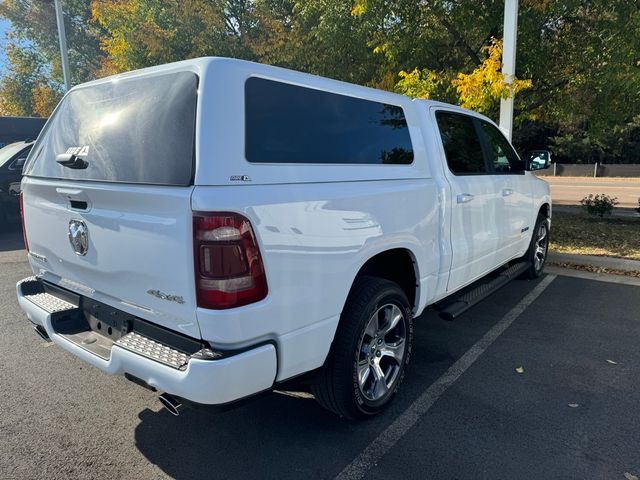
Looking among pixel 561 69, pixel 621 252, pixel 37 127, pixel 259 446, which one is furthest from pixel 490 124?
pixel 37 127

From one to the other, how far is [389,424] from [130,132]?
224 cm

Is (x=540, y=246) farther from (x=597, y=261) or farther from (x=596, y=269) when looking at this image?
(x=597, y=261)

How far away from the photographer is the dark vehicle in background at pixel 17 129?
37.5 feet

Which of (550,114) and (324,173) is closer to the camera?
(324,173)

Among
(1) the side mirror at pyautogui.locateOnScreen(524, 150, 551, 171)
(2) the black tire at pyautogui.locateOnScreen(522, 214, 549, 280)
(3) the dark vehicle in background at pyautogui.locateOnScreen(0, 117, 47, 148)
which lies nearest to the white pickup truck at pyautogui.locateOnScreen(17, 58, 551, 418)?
(1) the side mirror at pyautogui.locateOnScreen(524, 150, 551, 171)

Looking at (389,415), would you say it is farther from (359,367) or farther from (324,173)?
(324,173)

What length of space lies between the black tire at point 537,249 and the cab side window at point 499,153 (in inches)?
44.0

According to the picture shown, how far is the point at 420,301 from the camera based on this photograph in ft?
11.3

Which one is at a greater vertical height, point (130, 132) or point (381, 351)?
point (130, 132)

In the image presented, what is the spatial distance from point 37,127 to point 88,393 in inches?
428

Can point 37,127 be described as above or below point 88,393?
above

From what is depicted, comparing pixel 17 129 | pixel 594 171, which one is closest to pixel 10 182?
pixel 17 129

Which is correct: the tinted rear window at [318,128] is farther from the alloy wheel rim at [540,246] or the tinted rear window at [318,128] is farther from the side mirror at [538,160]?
the alloy wheel rim at [540,246]

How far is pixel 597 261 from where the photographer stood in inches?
270
